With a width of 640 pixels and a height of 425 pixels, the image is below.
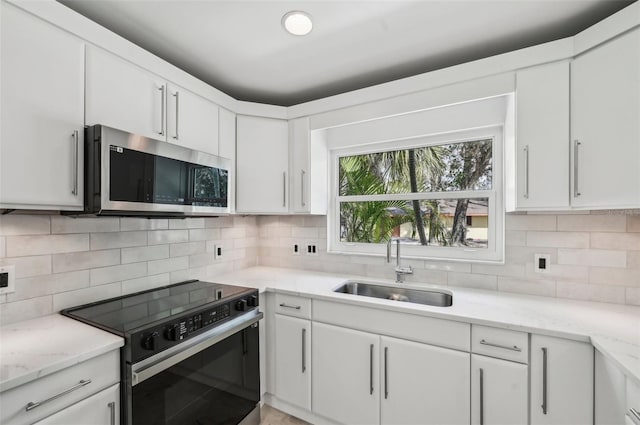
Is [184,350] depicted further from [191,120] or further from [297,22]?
[297,22]

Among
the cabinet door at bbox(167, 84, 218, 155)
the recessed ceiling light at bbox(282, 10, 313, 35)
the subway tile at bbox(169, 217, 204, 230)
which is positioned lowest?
the subway tile at bbox(169, 217, 204, 230)

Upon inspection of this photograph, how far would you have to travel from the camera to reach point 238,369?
1.76 meters

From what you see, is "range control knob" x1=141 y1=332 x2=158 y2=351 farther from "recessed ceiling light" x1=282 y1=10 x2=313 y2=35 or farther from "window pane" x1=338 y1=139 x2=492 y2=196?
"window pane" x1=338 y1=139 x2=492 y2=196

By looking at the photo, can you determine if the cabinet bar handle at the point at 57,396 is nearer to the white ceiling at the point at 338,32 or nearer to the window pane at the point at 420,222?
the white ceiling at the point at 338,32

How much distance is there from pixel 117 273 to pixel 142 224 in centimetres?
32

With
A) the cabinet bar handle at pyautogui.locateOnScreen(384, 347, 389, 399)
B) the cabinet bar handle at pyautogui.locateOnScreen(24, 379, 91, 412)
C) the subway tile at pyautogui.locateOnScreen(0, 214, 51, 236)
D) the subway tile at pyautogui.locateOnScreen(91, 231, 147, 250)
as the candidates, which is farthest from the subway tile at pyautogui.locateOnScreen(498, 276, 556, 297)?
the subway tile at pyautogui.locateOnScreen(0, 214, 51, 236)

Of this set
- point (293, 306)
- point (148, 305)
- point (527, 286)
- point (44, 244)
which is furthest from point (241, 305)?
point (527, 286)

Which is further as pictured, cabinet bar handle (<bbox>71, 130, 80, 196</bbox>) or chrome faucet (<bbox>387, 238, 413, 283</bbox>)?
chrome faucet (<bbox>387, 238, 413, 283</bbox>)

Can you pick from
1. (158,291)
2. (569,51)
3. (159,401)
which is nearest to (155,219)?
(158,291)

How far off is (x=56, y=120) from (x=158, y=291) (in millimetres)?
1106

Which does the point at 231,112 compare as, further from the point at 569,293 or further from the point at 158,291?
the point at 569,293

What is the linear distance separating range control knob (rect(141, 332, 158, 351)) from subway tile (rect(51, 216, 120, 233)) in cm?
75

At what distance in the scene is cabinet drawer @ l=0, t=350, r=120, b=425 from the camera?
0.94 meters

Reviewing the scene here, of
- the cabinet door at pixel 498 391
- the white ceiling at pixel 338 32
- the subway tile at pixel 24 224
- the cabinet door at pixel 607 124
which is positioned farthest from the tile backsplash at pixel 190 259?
the white ceiling at pixel 338 32
